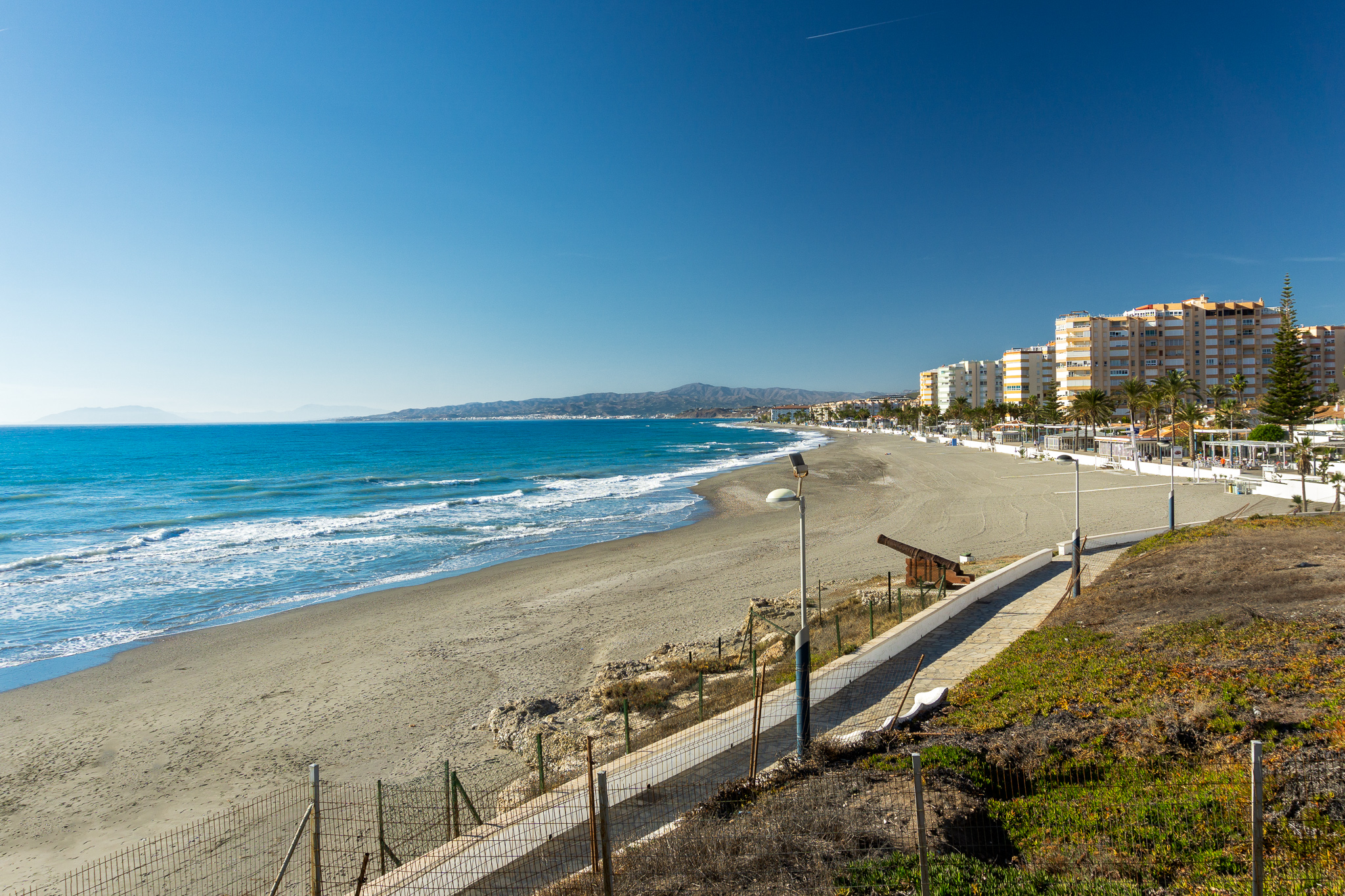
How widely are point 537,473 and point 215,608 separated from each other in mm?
43249

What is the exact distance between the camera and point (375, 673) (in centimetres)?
1438

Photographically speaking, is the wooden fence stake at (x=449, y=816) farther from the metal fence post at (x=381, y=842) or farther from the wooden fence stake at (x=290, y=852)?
the wooden fence stake at (x=290, y=852)

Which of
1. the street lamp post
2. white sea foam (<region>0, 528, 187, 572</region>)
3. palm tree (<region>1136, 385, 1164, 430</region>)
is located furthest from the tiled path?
palm tree (<region>1136, 385, 1164, 430</region>)

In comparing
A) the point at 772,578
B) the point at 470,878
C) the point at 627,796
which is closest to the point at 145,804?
the point at 470,878

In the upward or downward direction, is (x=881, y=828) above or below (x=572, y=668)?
above

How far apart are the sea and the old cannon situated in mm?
15300

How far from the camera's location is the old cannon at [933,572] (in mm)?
16547

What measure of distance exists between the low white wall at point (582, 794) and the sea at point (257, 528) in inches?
571

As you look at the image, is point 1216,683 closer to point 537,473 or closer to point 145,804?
point 145,804

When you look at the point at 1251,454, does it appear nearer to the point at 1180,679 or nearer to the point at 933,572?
the point at 933,572

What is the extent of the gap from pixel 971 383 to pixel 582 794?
14821cm

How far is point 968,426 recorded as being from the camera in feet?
337

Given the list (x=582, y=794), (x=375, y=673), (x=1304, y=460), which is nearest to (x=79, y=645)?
(x=375, y=673)

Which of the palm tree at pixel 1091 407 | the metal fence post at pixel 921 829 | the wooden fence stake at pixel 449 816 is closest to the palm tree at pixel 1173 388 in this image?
the palm tree at pixel 1091 407
